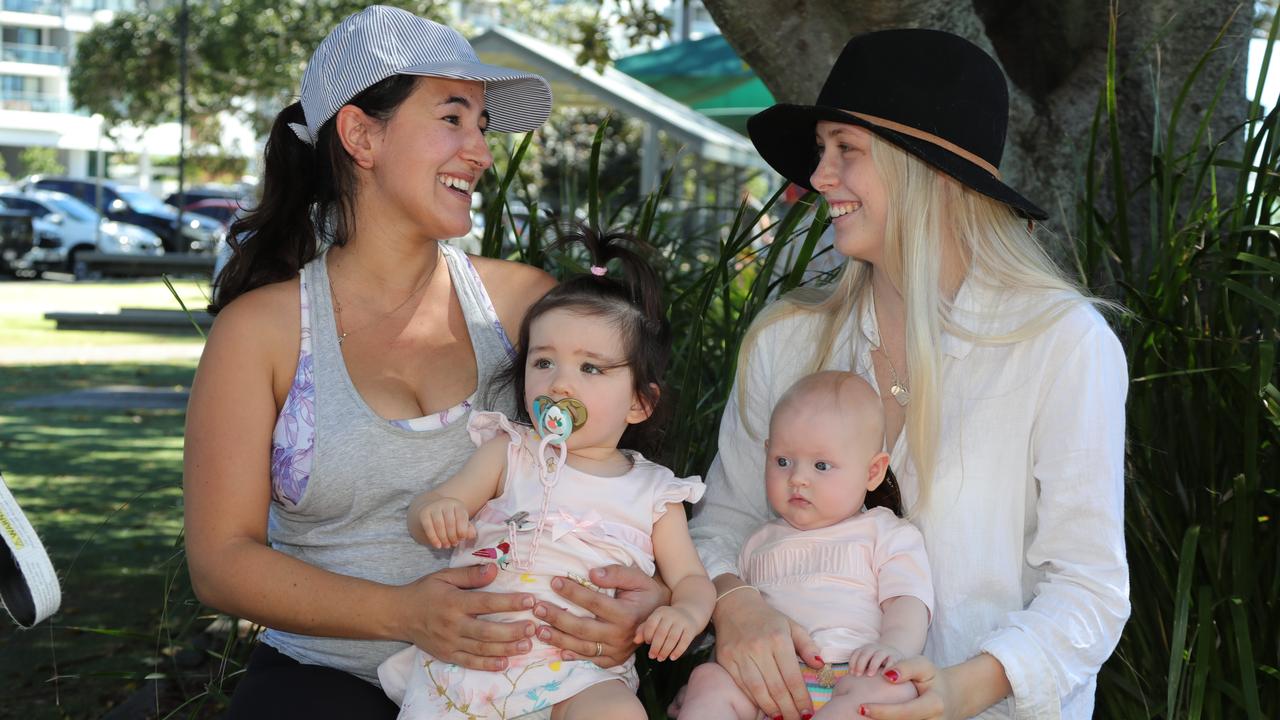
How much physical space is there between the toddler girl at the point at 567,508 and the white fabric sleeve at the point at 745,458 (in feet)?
0.74

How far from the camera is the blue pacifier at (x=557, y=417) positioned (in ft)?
8.05

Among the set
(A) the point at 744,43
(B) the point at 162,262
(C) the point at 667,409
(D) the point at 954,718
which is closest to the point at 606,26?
(A) the point at 744,43

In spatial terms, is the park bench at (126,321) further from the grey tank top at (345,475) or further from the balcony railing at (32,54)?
the balcony railing at (32,54)

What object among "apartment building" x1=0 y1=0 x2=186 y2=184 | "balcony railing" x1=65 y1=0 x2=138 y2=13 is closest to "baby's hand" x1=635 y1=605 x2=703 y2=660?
"apartment building" x1=0 y1=0 x2=186 y2=184

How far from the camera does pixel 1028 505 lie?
2473 mm

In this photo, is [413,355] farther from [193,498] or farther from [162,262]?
[162,262]

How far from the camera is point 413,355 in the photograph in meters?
2.87

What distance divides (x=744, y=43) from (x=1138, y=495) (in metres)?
1.93

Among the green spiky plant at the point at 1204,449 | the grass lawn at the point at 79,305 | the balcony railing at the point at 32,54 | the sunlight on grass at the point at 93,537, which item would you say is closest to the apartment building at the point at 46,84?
the balcony railing at the point at 32,54

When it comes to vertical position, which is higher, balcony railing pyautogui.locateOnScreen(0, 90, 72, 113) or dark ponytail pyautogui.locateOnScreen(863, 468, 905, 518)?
dark ponytail pyautogui.locateOnScreen(863, 468, 905, 518)

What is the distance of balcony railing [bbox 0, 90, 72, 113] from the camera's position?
215ft

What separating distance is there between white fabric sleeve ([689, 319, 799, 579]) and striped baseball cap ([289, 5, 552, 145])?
33.1 inches

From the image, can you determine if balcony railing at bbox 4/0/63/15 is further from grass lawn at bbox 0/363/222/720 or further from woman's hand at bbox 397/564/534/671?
woman's hand at bbox 397/564/534/671

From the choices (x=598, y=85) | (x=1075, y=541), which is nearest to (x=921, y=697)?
(x=1075, y=541)
